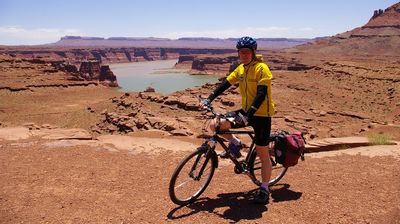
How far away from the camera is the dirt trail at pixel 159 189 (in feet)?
17.3

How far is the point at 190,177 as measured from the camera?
5.57m

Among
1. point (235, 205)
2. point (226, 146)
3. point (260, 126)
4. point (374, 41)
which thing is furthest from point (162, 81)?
point (260, 126)

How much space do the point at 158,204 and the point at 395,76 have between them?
3702cm

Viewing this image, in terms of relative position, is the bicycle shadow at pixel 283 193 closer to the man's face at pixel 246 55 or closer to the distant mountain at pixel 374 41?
the man's face at pixel 246 55

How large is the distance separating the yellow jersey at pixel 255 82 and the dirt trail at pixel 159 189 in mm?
1371

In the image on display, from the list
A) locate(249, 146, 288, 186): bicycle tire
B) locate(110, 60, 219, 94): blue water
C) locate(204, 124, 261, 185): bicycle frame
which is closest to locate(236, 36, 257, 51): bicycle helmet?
locate(204, 124, 261, 185): bicycle frame

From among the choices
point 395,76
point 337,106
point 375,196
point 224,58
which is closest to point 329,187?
point 375,196

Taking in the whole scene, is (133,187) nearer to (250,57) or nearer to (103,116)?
(250,57)

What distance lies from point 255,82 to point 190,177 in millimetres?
1581

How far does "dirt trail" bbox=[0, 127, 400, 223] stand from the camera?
5277 millimetres

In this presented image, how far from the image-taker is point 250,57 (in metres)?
5.23

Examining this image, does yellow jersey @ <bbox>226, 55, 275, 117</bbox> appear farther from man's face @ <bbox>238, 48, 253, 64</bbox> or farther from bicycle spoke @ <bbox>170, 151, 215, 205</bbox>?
bicycle spoke @ <bbox>170, 151, 215, 205</bbox>

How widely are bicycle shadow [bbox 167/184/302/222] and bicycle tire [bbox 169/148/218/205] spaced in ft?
0.41

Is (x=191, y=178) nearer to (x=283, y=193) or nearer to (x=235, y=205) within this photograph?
(x=235, y=205)
